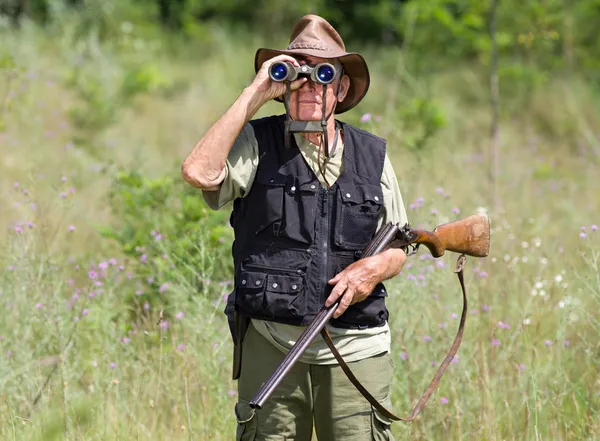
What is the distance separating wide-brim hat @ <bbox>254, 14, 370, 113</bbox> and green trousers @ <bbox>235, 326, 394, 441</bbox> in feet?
3.18

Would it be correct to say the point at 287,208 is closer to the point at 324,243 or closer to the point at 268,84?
the point at 324,243

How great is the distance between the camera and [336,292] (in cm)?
297

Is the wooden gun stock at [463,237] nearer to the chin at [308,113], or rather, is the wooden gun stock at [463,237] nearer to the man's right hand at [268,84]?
the chin at [308,113]

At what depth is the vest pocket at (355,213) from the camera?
3.09m

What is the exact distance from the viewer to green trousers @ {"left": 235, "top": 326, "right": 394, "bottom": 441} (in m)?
3.10

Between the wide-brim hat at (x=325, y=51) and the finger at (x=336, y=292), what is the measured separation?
2.44ft

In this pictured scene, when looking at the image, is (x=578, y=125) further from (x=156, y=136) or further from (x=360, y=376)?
(x=360, y=376)

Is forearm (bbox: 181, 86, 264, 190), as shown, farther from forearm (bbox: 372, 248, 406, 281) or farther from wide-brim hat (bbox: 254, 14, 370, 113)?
forearm (bbox: 372, 248, 406, 281)

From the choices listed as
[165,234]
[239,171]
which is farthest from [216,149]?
[165,234]

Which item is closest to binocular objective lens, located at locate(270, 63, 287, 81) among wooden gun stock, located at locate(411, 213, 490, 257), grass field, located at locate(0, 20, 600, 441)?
wooden gun stock, located at locate(411, 213, 490, 257)

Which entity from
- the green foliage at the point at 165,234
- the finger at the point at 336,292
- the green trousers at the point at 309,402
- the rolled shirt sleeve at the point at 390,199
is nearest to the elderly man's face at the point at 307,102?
the rolled shirt sleeve at the point at 390,199

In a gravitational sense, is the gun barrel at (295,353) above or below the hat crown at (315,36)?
below

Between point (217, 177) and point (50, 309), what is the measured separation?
156 cm

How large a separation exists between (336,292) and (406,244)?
395 mm
